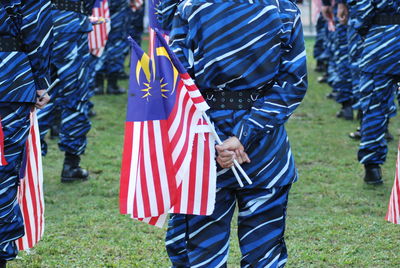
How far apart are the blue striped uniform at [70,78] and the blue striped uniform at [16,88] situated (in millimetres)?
2247

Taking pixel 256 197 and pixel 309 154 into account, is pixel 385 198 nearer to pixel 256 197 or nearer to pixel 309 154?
pixel 309 154

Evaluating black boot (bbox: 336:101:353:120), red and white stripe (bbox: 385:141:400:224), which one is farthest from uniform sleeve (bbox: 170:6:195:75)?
black boot (bbox: 336:101:353:120)

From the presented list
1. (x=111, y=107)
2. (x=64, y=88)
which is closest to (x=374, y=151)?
(x=64, y=88)

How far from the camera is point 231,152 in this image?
3385 mm

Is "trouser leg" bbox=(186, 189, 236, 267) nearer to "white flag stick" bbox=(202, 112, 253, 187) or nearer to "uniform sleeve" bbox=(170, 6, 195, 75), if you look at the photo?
"white flag stick" bbox=(202, 112, 253, 187)

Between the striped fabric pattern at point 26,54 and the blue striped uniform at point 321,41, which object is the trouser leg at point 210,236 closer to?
the striped fabric pattern at point 26,54

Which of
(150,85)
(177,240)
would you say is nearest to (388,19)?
(177,240)

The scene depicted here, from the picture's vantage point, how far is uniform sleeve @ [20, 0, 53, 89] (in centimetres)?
427

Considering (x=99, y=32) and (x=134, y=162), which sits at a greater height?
(x=134, y=162)

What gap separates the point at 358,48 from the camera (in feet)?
27.0

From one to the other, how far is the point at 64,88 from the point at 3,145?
2.77m

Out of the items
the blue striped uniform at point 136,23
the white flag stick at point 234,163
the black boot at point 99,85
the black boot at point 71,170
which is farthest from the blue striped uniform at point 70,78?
the blue striped uniform at point 136,23

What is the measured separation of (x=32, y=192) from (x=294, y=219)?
232 cm

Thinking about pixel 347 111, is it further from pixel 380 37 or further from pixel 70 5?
pixel 70 5
